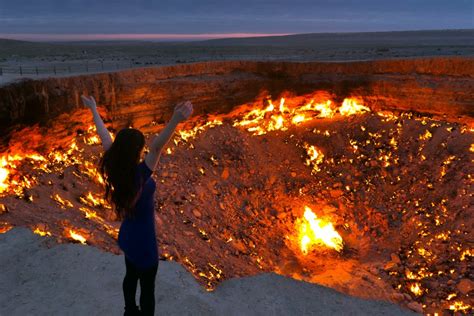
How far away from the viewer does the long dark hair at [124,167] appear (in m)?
3.00

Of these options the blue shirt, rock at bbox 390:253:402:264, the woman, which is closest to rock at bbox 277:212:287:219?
rock at bbox 390:253:402:264

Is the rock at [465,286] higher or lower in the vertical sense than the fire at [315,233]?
higher

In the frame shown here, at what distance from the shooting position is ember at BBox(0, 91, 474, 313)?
7797mm

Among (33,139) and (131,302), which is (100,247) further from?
(33,139)

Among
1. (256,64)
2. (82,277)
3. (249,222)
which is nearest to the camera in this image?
(82,277)

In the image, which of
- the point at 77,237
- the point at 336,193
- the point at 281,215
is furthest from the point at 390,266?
the point at 77,237

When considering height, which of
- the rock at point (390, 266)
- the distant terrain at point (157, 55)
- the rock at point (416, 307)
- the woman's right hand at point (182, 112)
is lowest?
the rock at point (390, 266)

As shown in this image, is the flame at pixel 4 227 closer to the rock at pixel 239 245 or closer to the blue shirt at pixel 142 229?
the blue shirt at pixel 142 229

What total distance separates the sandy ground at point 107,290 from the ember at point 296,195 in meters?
0.49

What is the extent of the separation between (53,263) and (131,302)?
7.41 feet

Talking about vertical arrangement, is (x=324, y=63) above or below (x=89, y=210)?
above

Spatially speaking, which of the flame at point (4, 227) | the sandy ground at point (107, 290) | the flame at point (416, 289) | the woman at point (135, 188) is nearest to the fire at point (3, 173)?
the flame at point (4, 227)

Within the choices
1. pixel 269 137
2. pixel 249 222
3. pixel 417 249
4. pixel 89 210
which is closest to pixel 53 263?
pixel 89 210

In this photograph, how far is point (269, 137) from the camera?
49.0 feet
